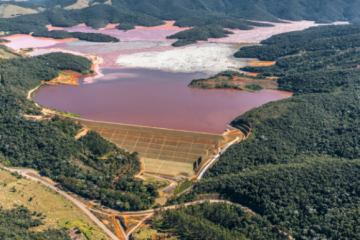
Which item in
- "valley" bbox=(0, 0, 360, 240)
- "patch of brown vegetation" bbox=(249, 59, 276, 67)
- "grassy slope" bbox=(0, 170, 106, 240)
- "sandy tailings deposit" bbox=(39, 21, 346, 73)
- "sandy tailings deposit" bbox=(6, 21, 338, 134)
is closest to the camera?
"grassy slope" bbox=(0, 170, 106, 240)

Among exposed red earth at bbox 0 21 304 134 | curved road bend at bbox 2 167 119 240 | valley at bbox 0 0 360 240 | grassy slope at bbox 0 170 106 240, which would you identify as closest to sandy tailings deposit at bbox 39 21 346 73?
exposed red earth at bbox 0 21 304 134

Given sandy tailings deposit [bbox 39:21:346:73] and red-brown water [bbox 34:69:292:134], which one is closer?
red-brown water [bbox 34:69:292:134]

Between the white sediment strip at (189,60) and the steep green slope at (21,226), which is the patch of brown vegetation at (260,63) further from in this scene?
the steep green slope at (21,226)

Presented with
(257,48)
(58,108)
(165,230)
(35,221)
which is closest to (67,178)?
(35,221)

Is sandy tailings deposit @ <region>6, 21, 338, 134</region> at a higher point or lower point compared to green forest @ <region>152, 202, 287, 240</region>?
higher

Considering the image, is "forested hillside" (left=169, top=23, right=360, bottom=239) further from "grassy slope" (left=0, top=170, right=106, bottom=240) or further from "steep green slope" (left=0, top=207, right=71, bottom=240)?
"steep green slope" (left=0, top=207, right=71, bottom=240)

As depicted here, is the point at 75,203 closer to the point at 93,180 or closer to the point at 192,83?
the point at 93,180

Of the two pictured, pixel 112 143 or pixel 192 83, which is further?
pixel 192 83

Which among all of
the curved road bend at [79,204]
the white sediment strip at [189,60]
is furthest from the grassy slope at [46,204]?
the white sediment strip at [189,60]
